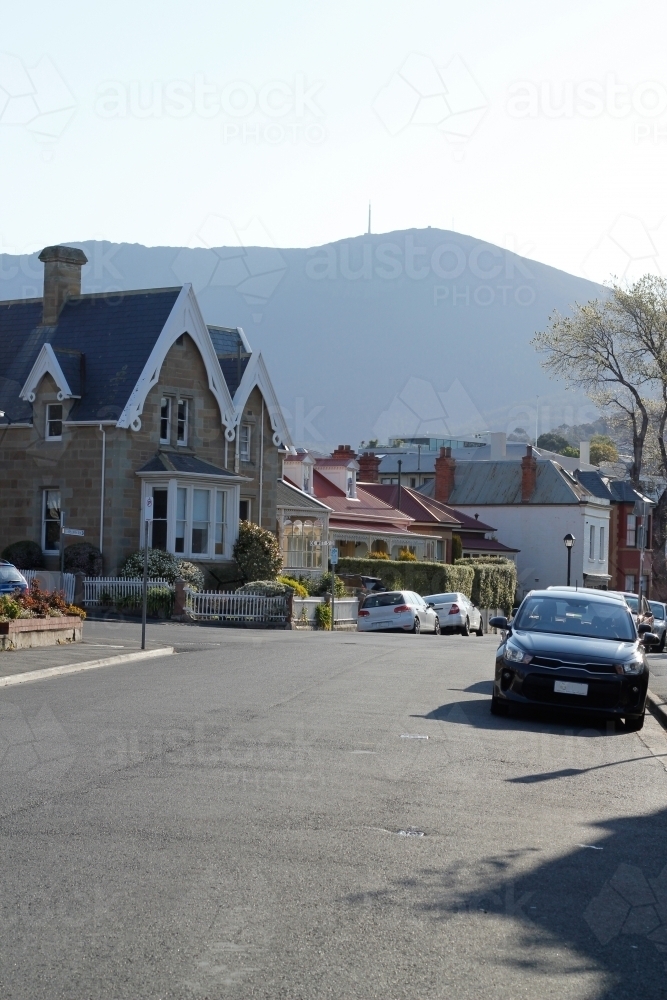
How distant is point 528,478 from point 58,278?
37030mm

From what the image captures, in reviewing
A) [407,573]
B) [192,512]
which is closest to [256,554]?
[192,512]

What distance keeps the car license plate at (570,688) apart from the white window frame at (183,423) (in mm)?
31192

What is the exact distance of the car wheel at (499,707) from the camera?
16.0m

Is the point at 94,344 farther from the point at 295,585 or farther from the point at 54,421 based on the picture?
the point at 295,585

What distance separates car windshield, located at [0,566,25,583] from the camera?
32.2 meters

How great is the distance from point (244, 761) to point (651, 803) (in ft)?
11.3

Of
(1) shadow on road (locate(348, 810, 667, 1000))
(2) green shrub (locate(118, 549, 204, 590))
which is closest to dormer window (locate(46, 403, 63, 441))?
(2) green shrub (locate(118, 549, 204, 590))

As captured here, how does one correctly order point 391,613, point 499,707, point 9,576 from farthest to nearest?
point 391,613 → point 9,576 → point 499,707

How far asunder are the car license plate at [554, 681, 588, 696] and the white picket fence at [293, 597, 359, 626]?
24450 mm

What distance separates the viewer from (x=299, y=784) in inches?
407

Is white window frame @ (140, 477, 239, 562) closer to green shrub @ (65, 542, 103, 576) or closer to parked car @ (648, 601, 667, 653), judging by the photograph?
green shrub @ (65, 542, 103, 576)

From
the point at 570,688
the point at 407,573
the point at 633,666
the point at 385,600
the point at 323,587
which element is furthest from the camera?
the point at 407,573

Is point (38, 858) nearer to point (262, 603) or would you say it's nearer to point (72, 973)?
point (72, 973)

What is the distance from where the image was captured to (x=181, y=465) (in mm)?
44000
